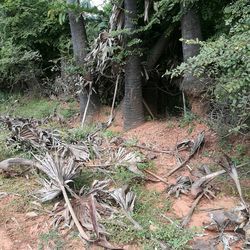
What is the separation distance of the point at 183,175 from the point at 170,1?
9.93ft

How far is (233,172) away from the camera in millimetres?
4180

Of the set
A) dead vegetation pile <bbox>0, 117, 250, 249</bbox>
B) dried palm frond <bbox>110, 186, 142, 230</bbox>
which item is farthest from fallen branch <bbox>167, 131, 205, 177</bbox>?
dried palm frond <bbox>110, 186, 142, 230</bbox>

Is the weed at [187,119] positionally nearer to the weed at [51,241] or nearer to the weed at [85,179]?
the weed at [85,179]

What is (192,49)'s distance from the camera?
654cm

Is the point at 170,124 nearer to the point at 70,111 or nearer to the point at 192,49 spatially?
the point at 192,49

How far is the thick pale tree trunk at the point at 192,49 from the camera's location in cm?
648

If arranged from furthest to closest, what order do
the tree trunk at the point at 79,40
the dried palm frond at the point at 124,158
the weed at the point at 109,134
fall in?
1. the tree trunk at the point at 79,40
2. the weed at the point at 109,134
3. the dried palm frond at the point at 124,158

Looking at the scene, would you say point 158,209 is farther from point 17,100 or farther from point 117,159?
point 17,100

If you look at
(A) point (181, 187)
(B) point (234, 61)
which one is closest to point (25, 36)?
(A) point (181, 187)

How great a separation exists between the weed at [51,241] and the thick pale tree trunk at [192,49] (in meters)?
3.76

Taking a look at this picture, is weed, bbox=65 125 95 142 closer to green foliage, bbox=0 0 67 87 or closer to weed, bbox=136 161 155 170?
weed, bbox=136 161 155 170

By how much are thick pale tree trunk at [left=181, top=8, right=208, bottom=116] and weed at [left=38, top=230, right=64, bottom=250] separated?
12.3ft

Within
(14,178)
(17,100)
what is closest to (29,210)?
(14,178)

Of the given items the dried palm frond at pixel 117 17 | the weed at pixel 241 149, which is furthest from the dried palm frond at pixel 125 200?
the dried palm frond at pixel 117 17
